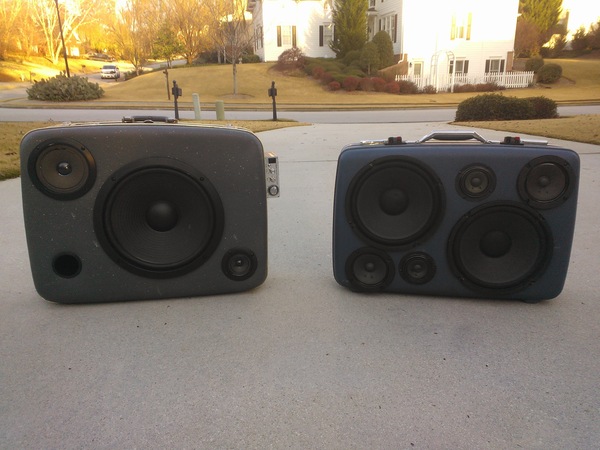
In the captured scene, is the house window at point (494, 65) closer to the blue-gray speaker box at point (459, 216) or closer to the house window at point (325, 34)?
the house window at point (325, 34)

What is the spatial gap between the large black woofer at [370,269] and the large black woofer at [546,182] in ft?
2.51

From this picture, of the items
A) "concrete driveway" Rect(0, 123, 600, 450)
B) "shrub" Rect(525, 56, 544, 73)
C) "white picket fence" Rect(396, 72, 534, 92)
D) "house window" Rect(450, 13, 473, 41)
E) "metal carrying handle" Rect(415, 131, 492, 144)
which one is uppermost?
"house window" Rect(450, 13, 473, 41)

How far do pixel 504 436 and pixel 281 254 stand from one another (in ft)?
6.64

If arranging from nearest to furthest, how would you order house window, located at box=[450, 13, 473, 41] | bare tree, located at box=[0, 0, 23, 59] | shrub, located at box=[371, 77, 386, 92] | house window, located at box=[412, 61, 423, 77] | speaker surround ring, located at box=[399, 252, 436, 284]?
speaker surround ring, located at box=[399, 252, 436, 284] → shrub, located at box=[371, 77, 386, 92] → house window, located at box=[450, 13, 473, 41] → house window, located at box=[412, 61, 423, 77] → bare tree, located at box=[0, 0, 23, 59]

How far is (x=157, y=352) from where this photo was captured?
6.84 ft

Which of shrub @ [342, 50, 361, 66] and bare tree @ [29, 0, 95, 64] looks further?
bare tree @ [29, 0, 95, 64]

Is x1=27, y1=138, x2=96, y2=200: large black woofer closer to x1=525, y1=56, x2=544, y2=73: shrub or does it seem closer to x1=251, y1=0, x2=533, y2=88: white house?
x1=251, y1=0, x2=533, y2=88: white house

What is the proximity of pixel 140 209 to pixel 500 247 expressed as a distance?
1.88 m

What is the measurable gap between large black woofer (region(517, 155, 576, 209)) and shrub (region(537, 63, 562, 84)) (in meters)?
32.9

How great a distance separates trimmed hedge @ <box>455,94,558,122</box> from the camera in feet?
41.8

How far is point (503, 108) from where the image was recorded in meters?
12.8

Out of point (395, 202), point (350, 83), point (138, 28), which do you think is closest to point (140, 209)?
point (395, 202)

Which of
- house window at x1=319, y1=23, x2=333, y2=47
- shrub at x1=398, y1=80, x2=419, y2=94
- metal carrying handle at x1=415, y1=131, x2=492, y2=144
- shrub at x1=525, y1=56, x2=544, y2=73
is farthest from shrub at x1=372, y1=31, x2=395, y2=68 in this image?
metal carrying handle at x1=415, y1=131, x2=492, y2=144

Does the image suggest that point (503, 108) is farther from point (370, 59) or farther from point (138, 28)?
point (138, 28)
